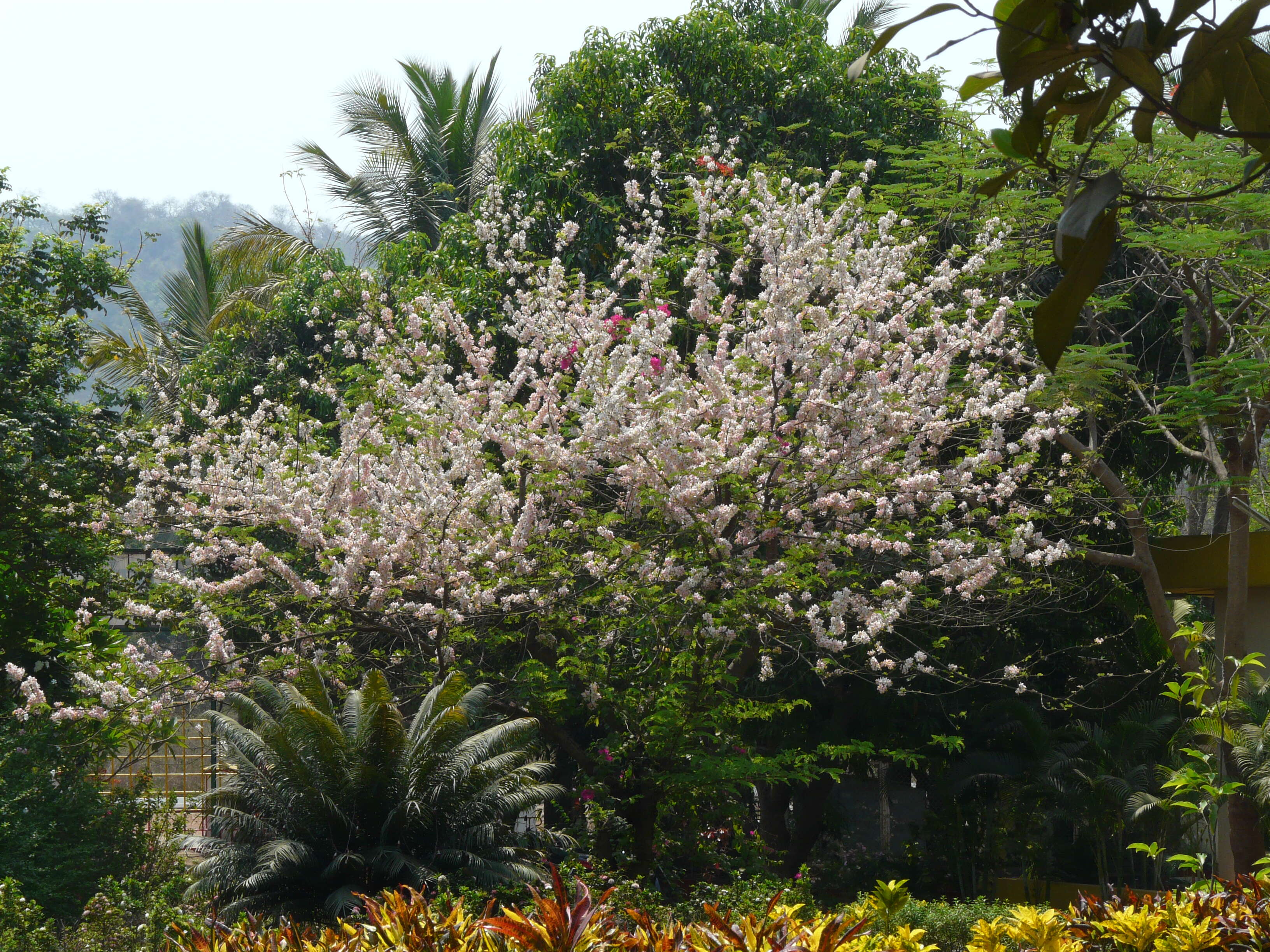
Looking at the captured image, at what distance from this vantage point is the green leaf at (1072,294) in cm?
108

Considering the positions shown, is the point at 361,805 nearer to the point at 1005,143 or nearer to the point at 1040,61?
the point at 1005,143

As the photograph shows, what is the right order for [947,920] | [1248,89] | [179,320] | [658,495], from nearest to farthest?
1. [1248,89]
2. [947,920]
3. [658,495]
4. [179,320]

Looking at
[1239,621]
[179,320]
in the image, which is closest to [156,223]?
[179,320]

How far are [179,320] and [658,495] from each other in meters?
15.0

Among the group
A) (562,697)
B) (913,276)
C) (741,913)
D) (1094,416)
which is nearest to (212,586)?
(562,697)

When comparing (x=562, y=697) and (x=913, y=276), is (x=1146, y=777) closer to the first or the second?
(x=913, y=276)

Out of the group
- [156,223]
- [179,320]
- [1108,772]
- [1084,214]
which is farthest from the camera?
[156,223]

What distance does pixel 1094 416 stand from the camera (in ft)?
35.0

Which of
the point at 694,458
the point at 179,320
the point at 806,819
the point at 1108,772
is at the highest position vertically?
the point at 179,320

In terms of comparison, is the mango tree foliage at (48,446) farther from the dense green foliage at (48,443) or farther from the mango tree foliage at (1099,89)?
the mango tree foliage at (1099,89)

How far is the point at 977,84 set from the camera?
1.22 metres

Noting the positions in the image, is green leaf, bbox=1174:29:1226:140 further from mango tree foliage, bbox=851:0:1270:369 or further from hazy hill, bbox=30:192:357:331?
hazy hill, bbox=30:192:357:331

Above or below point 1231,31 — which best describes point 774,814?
below

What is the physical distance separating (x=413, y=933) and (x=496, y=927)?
54cm
